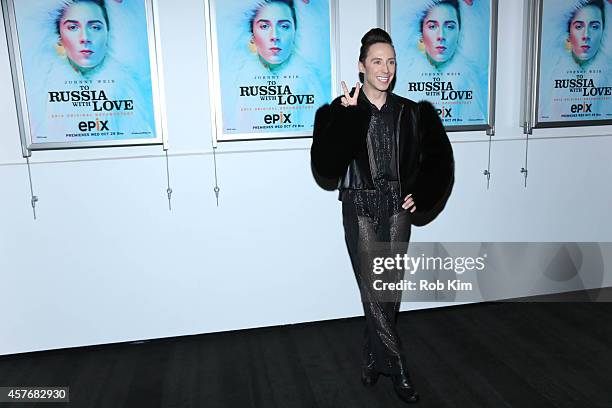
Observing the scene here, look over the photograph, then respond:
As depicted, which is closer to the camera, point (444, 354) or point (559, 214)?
point (444, 354)

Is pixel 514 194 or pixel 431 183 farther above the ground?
pixel 431 183

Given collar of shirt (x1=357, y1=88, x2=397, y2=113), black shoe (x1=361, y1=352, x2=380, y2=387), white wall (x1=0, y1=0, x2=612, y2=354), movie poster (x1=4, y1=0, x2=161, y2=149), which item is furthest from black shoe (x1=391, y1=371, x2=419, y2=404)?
movie poster (x1=4, y1=0, x2=161, y2=149)

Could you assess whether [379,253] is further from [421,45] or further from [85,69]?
[85,69]

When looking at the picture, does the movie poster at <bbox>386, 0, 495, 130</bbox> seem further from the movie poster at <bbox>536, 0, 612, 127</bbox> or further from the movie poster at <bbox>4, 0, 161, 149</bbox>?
the movie poster at <bbox>4, 0, 161, 149</bbox>

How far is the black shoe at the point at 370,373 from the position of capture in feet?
8.04

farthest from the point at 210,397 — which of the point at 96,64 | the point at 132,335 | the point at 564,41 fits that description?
the point at 564,41

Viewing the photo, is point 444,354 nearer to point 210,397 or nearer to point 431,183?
point 431,183

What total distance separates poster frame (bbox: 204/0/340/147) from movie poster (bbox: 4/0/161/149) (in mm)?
339

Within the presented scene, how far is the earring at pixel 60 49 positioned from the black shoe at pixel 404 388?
7.92ft

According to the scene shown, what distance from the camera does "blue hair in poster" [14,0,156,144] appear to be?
→ 103 inches

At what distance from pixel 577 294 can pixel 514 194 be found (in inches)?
35.1

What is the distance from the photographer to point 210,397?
2414mm

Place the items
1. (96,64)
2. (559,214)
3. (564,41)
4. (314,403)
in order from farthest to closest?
(559,214), (564,41), (96,64), (314,403)

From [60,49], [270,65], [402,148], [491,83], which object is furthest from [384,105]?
[60,49]
